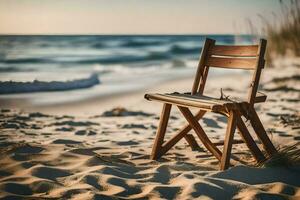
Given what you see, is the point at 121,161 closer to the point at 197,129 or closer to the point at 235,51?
the point at 197,129

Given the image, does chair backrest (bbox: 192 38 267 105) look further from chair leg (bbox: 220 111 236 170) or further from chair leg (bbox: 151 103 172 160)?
chair leg (bbox: 151 103 172 160)

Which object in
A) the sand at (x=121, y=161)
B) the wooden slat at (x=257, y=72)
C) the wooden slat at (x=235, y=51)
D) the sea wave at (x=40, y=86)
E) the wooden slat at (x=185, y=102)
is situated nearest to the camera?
the sand at (x=121, y=161)

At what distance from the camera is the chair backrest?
9.95 feet

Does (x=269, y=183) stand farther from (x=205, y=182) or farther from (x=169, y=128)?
(x=169, y=128)

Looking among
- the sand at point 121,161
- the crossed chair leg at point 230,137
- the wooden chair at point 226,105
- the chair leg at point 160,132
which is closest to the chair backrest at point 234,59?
the wooden chair at point 226,105

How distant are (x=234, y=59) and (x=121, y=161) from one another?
1.37 metres

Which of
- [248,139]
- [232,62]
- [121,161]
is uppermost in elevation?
[232,62]

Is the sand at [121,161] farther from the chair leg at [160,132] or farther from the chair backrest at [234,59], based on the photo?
the chair backrest at [234,59]

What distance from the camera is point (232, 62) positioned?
3.44 meters

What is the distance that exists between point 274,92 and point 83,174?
17.2 feet

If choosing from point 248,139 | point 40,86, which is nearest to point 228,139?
point 248,139

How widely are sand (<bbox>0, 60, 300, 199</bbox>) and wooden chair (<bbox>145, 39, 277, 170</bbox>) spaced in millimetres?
154

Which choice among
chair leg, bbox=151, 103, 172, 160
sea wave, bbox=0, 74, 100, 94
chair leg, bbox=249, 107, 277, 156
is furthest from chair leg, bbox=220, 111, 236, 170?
sea wave, bbox=0, 74, 100, 94

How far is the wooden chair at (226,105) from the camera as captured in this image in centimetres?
292
